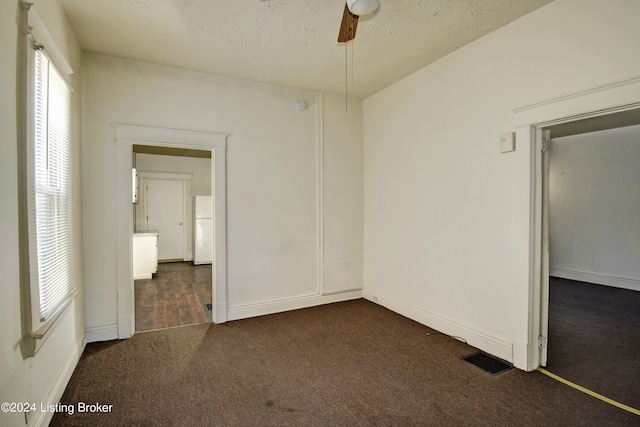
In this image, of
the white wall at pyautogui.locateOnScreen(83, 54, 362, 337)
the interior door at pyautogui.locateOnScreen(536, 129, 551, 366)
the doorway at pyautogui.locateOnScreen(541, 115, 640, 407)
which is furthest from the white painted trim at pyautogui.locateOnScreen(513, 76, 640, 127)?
the white wall at pyautogui.locateOnScreen(83, 54, 362, 337)

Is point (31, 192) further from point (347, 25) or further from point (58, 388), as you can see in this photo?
point (347, 25)

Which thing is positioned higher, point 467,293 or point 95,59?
point 95,59

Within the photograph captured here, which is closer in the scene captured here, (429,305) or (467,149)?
(467,149)

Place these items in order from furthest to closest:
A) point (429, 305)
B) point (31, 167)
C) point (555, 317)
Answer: point (555, 317)
point (429, 305)
point (31, 167)

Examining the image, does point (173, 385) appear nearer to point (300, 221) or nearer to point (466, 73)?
point (300, 221)

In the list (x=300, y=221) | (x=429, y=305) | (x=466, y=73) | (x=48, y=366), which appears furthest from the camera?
(x=300, y=221)

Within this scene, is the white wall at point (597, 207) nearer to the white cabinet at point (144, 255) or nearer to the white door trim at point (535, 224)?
the white door trim at point (535, 224)

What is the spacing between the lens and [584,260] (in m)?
5.49

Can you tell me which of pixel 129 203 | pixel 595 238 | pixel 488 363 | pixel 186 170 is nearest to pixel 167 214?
pixel 186 170

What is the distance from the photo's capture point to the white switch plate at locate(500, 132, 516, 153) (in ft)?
8.49

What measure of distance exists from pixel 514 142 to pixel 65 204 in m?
3.56

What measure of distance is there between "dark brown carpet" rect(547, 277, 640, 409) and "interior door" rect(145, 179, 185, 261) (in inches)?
288

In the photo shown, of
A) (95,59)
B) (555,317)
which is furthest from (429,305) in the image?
(95,59)

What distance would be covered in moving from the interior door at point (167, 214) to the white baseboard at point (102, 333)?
4607 mm
